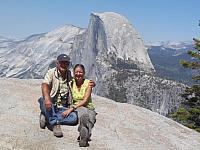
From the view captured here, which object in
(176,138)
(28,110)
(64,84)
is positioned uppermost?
(64,84)

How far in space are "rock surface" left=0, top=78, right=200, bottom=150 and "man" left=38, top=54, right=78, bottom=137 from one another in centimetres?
36

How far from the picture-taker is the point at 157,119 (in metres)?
13.8

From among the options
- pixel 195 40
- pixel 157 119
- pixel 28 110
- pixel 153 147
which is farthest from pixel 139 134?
pixel 195 40

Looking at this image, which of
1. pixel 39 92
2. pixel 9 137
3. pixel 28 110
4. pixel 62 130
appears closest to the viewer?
pixel 9 137

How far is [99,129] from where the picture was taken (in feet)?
36.7

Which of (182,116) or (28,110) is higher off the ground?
(28,110)

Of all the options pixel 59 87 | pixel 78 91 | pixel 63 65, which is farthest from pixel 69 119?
pixel 63 65

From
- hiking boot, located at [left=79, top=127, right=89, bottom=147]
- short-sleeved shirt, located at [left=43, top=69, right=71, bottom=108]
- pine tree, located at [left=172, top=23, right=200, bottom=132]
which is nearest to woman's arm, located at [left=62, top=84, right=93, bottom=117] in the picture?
short-sleeved shirt, located at [left=43, top=69, right=71, bottom=108]

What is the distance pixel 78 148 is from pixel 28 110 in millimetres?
2643

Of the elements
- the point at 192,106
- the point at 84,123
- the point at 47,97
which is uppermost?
the point at 47,97

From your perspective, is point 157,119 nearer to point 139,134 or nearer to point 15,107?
point 139,134

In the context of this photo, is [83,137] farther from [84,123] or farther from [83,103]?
[83,103]

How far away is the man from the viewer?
9570 mm

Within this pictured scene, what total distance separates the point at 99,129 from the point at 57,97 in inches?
73.4
